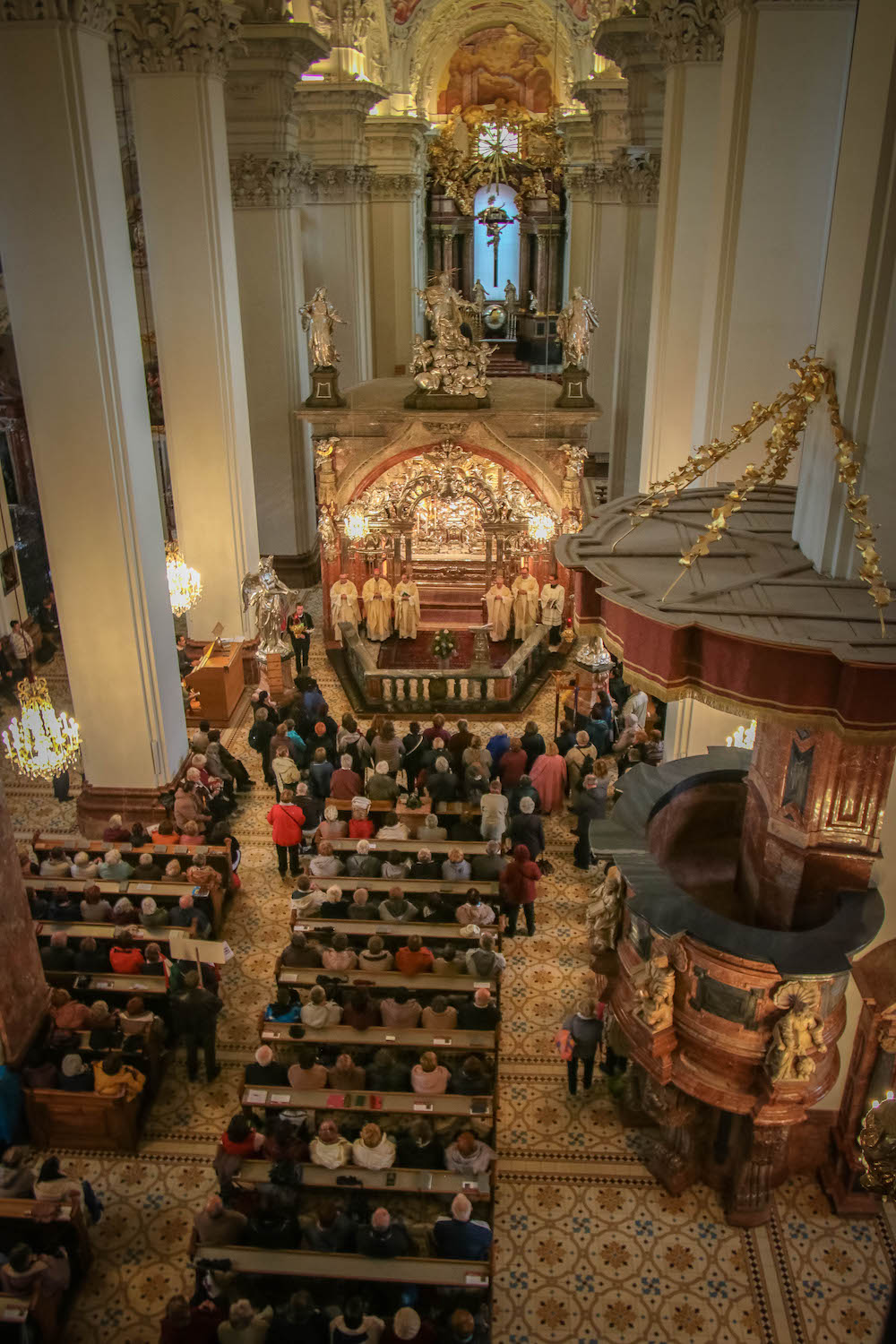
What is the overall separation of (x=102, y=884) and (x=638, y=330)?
45.6 ft

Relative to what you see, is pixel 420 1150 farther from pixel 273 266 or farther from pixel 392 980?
pixel 273 266

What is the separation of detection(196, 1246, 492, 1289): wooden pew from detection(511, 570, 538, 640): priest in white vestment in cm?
1160

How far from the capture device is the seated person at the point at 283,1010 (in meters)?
8.23

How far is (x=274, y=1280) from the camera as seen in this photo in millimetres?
6422

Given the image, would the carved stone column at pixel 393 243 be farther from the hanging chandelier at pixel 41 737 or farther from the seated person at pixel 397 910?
the seated person at pixel 397 910

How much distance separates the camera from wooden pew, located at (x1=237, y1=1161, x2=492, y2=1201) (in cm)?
686

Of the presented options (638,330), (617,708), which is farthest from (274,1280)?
(638,330)

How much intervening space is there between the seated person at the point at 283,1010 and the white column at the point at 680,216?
23.5 ft

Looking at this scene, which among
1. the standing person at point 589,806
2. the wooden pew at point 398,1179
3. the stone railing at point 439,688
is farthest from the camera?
the stone railing at point 439,688

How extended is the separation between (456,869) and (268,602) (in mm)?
5823

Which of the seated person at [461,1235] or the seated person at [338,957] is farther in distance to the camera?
the seated person at [338,957]

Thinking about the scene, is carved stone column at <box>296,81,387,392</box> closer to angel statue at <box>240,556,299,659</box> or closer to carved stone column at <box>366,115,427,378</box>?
carved stone column at <box>366,115,427,378</box>

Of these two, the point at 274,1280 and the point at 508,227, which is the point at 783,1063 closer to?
the point at 274,1280

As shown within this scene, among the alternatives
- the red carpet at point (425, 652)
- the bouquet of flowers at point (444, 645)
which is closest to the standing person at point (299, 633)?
the red carpet at point (425, 652)
